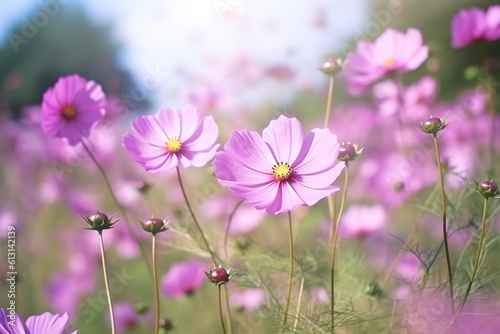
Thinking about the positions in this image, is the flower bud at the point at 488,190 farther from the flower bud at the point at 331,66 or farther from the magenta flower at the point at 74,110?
the magenta flower at the point at 74,110

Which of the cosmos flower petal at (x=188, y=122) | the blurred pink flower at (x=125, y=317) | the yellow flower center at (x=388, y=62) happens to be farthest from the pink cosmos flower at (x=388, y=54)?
the blurred pink flower at (x=125, y=317)

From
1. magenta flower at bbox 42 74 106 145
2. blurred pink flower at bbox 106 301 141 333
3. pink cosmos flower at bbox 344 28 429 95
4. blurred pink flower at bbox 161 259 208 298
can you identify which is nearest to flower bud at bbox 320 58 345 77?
pink cosmos flower at bbox 344 28 429 95

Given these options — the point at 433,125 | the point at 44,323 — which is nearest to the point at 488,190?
the point at 433,125

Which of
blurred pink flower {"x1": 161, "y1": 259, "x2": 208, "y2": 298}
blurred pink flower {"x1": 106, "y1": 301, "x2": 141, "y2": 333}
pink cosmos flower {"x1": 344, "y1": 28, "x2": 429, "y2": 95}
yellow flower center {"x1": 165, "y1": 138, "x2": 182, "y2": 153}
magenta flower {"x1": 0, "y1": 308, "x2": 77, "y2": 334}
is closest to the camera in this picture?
magenta flower {"x1": 0, "y1": 308, "x2": 77, "y2": 334}

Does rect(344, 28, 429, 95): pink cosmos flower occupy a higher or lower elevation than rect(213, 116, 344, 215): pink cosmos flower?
higher

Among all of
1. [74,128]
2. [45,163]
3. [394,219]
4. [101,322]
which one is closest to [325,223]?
[394,219]

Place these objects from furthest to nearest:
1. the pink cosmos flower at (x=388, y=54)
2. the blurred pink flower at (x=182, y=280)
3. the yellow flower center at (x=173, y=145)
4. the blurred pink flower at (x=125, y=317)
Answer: the blurred pink flower at (x=125, y=317) < the blurred pink flower at (x=182, y=280) < the pink cosmos flower at (x=388, y=54) < the yellow flower center at (x=173, y=145)

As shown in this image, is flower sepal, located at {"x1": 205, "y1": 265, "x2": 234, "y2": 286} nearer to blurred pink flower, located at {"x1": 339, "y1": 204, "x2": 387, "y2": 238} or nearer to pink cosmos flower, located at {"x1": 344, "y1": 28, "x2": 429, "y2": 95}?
pink cosmos flower, located at {"x1": 344, "y1": 28, "x2": 429, "y2": 95}

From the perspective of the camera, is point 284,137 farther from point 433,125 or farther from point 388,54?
point 388,54
